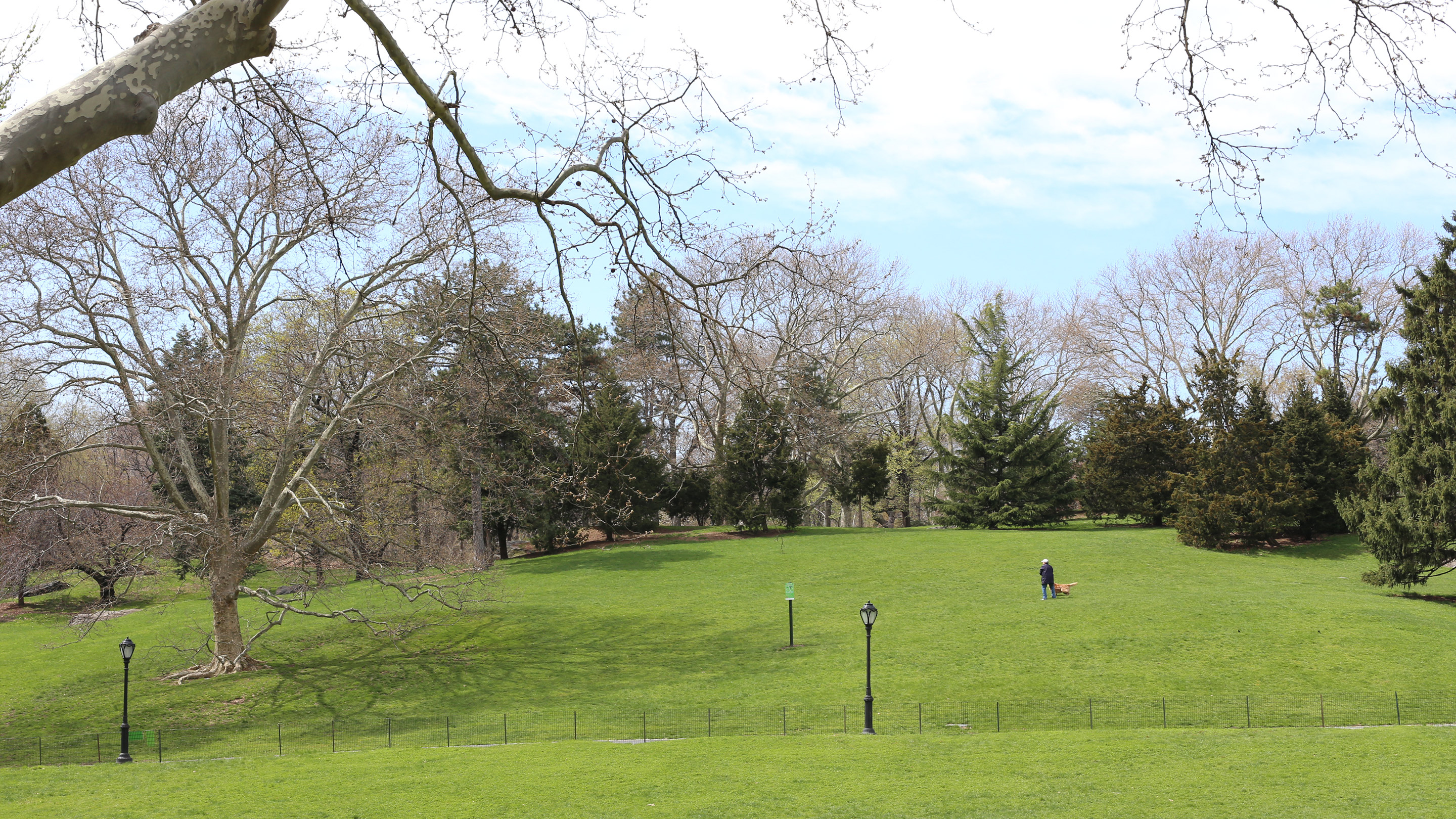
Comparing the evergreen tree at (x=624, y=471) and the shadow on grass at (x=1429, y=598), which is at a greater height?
the evergreen tree at (x=624, y=471)

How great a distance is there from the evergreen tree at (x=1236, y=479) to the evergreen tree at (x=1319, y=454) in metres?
0.77

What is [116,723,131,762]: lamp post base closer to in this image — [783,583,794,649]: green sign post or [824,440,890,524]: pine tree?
[783,583,794,649]: green sign post

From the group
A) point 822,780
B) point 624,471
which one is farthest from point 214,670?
point 822,780

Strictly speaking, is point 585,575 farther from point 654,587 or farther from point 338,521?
point 338,521

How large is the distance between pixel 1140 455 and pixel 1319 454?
776cm

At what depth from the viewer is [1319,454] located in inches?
1489

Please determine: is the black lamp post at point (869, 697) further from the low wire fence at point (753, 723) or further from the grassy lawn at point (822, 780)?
the grassy lawn at point (822, 780)

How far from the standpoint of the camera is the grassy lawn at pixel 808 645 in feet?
68.3

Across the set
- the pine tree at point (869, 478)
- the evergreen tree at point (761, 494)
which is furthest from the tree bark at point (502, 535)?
the pine tree at point (869, 478)

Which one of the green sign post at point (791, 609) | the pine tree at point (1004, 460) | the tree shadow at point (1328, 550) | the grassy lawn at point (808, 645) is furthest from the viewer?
the pine tree at point (1004, 460)

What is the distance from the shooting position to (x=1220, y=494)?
36156 mm

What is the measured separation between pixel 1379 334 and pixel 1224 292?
750cm

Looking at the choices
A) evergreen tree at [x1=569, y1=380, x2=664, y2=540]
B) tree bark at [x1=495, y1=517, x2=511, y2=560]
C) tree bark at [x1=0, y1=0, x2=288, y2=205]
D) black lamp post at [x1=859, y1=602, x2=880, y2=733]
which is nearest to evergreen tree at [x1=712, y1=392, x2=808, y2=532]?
evergreen tree at [x1=569, y1=380, x2=664, y2=540]

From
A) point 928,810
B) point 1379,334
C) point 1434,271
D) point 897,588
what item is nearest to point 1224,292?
point 1379,334
